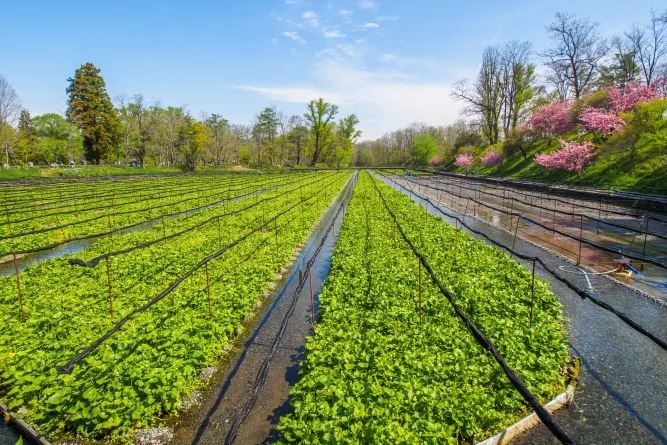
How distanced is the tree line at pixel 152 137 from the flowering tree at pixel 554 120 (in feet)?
213

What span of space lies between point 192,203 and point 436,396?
95.6ft

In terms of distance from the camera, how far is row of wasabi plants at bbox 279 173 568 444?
617cm

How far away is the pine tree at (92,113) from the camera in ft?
226

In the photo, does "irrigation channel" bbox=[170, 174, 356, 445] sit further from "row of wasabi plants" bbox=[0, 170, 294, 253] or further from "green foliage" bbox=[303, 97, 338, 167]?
"green foliage" bbox=[303, 97, 338, 167]

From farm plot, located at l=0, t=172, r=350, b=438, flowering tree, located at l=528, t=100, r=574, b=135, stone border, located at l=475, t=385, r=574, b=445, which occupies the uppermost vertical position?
flowering tree, located at l=528, t=100, r=574, b=135

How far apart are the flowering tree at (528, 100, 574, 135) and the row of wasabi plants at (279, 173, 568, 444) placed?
4832 centimetres

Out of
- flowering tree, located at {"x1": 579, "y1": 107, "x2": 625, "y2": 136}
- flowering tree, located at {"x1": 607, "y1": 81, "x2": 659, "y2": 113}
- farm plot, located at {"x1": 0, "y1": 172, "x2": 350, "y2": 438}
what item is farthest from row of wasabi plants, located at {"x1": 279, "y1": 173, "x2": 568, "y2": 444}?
flowering tree, located at {"x1": 607, "y1": 81, "x2": 659, "y2": 113}

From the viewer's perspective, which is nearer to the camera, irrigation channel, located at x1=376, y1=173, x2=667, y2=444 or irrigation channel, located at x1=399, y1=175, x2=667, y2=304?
irrigation channel, located at x1=376, y1=173, x2=667, y2=444

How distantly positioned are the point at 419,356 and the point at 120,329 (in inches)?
272

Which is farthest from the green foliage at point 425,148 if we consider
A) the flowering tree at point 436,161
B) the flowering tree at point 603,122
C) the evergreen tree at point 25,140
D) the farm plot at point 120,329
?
the farm plot at point 120,329

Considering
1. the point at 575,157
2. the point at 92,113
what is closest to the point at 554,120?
the point at 575,157

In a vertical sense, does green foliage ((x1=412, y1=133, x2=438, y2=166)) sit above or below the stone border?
above

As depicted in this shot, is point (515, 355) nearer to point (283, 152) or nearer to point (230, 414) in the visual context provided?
point (230, 414)

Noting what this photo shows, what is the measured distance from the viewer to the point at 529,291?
12.1 meters
